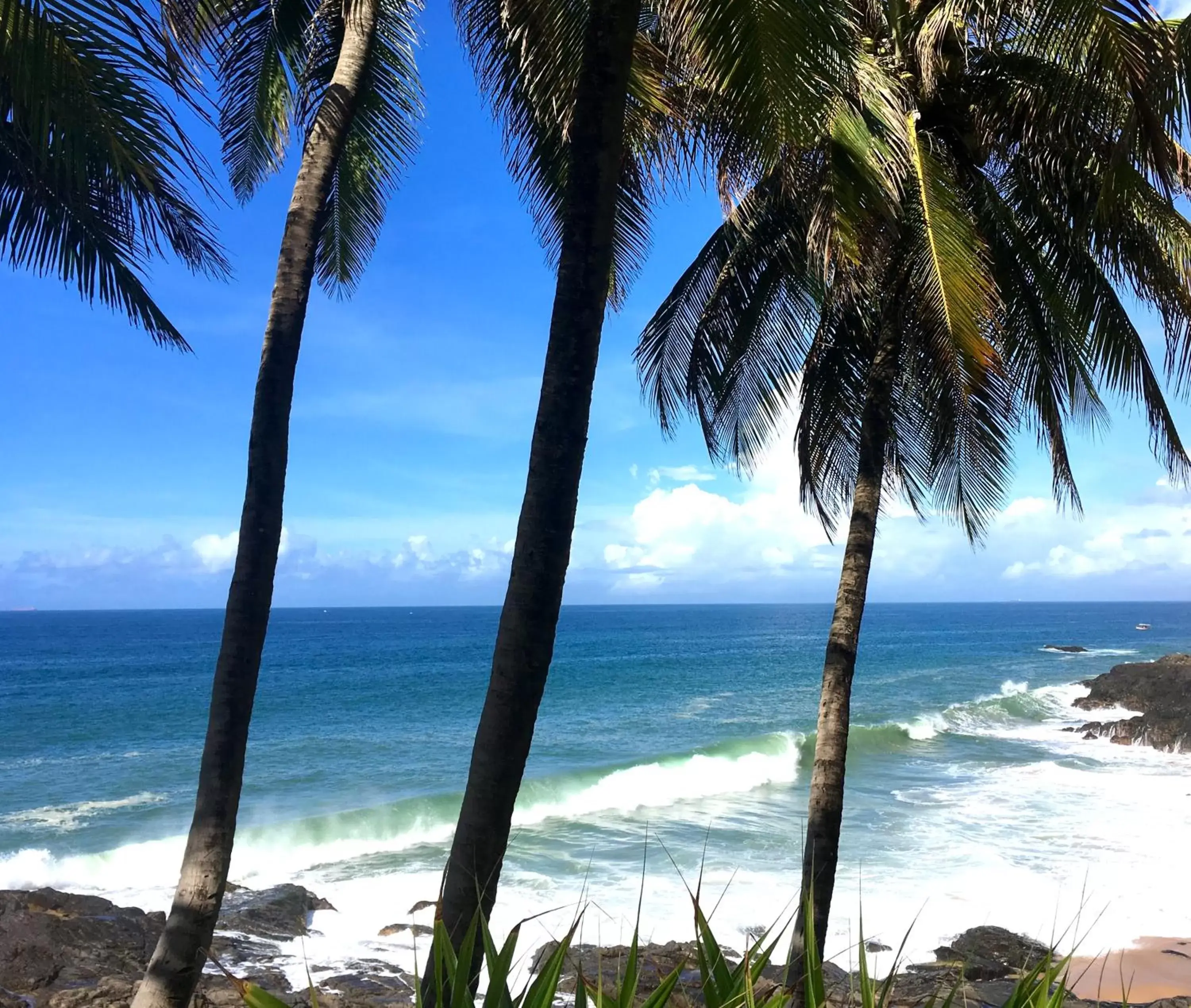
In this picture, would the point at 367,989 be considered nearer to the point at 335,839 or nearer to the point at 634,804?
the point at 335,839

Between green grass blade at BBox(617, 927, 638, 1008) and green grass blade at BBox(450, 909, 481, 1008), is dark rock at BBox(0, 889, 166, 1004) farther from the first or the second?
green grass blade at BBox(617, 927, 638, 1008)

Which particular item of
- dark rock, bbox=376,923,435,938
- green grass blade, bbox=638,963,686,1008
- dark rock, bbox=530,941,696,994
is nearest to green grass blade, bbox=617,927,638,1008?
green grass blade, bbox=638,963,686,1008

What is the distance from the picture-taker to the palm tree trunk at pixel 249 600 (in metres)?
4.69

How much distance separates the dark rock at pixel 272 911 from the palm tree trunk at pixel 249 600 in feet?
22.2

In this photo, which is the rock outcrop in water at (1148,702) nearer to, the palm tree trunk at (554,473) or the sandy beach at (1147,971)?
the sandy beach at (1147,971)

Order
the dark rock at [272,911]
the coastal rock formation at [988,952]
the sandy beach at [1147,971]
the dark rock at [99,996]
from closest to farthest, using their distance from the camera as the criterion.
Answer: the dark rock at [99,996] < the sandy beach at [1147,971] < the coastal rock formation at [988,952] < the dark rock at [272,911]

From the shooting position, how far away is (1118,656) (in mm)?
67625

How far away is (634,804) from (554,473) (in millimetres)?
19586

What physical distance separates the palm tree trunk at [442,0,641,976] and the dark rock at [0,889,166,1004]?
7018 millimetres

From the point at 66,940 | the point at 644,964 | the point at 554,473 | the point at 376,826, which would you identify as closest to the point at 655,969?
the point at 644,964

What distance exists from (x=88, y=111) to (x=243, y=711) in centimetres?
289

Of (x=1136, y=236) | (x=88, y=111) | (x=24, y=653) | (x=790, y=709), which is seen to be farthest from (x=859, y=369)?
(x=24, y=653)

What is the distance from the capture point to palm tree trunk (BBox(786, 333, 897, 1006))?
6.22 meters

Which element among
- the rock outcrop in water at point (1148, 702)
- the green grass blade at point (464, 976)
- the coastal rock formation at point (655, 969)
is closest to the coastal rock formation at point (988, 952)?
the coastal rock formation at point (655, 969)
